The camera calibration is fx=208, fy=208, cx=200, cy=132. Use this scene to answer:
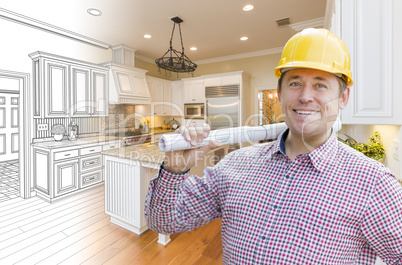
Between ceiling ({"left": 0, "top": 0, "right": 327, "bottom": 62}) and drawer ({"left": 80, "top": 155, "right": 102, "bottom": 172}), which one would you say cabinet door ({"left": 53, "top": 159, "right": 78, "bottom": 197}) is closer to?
drawer ({"left": 80, "top": 155, "right": 102, "bottom": 172})

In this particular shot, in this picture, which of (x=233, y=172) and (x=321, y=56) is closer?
(x=321, y=56)

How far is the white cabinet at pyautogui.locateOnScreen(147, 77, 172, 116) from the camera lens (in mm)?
5523

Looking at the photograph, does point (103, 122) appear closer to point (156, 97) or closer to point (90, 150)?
point (90, 150)

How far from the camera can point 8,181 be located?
4.27 meters

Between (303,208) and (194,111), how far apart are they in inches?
196

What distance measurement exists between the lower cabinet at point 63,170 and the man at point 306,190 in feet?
11.1

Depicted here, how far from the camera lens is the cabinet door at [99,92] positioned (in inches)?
168

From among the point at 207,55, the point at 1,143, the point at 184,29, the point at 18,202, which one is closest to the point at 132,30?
the point at 184,29

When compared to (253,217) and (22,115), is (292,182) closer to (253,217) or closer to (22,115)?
(253,217)

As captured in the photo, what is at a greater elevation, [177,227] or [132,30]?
[132,30]

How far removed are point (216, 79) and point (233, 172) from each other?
456 centimetres

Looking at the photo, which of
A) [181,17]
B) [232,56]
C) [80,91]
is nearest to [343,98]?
[181,17]

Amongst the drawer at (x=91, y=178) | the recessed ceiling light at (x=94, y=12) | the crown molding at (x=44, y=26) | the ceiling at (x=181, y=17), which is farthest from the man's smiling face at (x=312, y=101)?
the crown molding at (x=44, y=26)

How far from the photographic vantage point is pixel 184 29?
379cm
